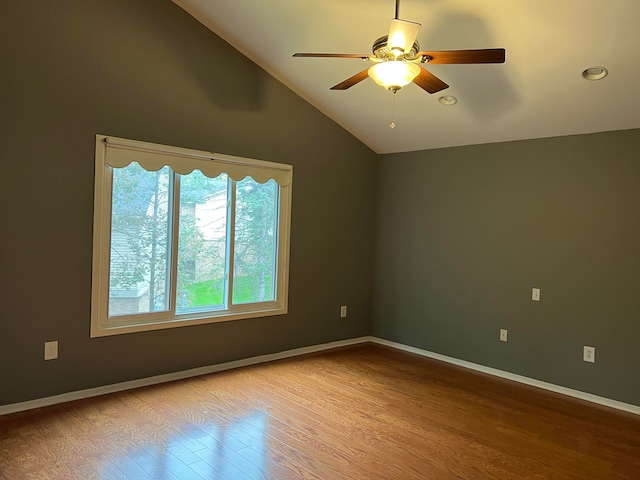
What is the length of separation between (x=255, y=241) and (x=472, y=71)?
246 centimetres

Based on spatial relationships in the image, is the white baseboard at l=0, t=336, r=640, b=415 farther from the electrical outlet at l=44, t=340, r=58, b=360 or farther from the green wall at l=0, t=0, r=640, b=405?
the electrical outlet at l=44, t=340, r=58, b=360

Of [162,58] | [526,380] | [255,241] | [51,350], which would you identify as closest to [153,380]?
[51,350]

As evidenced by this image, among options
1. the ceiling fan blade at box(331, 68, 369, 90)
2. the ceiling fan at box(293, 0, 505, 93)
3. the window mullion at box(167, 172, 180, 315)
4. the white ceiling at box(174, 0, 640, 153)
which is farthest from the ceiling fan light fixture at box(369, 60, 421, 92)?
the window mullion at box(167, 172, 180, 315)

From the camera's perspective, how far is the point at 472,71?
11.5 ft

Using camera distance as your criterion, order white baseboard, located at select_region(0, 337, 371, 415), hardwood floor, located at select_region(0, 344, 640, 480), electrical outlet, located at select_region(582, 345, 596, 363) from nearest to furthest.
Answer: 1. hardwood floor, located at select_region(0, 344, 640, 480)
2. white baseboard, located at select_region(0, 337, 371, 415)
3. electrical outlet, located at select_region(582, 345, 596, 363)

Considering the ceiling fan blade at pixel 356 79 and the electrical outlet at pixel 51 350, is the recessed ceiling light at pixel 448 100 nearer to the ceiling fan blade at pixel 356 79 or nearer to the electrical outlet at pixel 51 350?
the ceiling fan blade at pixel 356 79

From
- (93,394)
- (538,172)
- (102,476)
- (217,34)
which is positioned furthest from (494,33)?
(93,394)

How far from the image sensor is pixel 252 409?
336cm

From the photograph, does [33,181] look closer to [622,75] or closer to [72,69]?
[72,69]

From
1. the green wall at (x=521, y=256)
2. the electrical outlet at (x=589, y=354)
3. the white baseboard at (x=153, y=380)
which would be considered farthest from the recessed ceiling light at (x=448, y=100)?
the white baseboard at (x=153, y=380)

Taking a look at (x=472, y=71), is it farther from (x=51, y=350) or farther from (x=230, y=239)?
(x=51, y=350)

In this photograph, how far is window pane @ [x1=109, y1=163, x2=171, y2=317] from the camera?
3.60 metres

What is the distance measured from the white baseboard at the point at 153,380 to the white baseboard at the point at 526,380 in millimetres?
799

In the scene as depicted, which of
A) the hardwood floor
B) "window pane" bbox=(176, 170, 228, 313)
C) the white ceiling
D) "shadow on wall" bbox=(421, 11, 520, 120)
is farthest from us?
"window pane" bbox=(176, 170, 228, 313)
